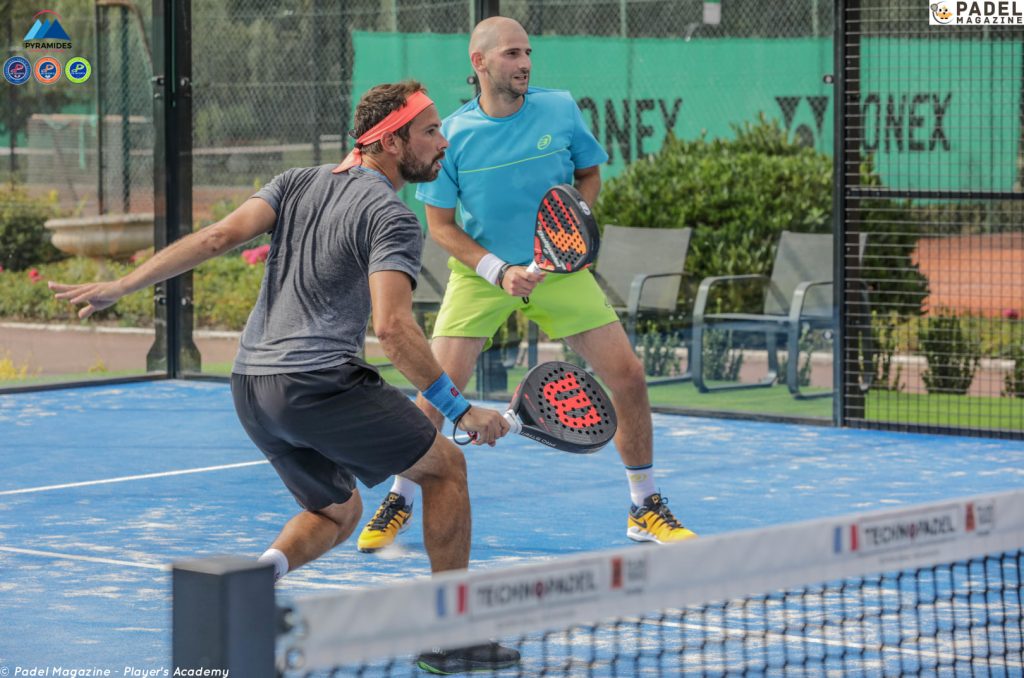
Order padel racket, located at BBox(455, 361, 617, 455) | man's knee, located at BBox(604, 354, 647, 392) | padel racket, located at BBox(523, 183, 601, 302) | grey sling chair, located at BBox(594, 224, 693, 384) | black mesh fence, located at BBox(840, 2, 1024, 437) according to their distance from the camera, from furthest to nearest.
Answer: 1. grey sling chair, located at BBox(594, 224, 693, 384)
2. black mesh fence, located at BBox(840, 2, 1024, 437)
3. man's knee, located at BBox(604, 354, 647, 392)
4. padel racket, located at BBox(523, 183, 601, 302)
5. padel racket, located at BBox(455, 361, 617, 455)

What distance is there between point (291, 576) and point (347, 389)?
1.46m

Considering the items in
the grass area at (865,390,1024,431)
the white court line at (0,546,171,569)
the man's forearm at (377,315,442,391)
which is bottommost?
the white court line at (0,546,171,569)

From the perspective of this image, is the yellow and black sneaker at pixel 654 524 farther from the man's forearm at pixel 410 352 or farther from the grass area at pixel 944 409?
the grass area at pixel 944 409

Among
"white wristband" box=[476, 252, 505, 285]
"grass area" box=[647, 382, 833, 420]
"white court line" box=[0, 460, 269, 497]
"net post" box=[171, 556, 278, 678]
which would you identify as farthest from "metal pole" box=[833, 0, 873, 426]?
"net post" box=[171, 556, 278, 678]

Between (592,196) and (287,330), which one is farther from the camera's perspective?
(592,196)

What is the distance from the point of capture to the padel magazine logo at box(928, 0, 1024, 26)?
977 cm

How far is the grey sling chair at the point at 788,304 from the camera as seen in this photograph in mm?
10312

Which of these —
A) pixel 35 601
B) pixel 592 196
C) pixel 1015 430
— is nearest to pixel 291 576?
pixel 35 601

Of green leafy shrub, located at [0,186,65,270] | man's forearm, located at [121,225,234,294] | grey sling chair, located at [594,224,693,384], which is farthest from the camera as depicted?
green leafy shrub, located at [0,186,65,270]

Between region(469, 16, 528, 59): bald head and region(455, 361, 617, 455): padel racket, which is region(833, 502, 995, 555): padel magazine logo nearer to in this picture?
region(455, 361, 617, 455): padel racket

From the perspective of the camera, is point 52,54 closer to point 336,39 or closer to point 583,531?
point 336,39

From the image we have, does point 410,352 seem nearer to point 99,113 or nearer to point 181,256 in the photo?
point 181,256

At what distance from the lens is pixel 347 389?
187 inches

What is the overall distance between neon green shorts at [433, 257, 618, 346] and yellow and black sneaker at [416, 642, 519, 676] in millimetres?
2061
